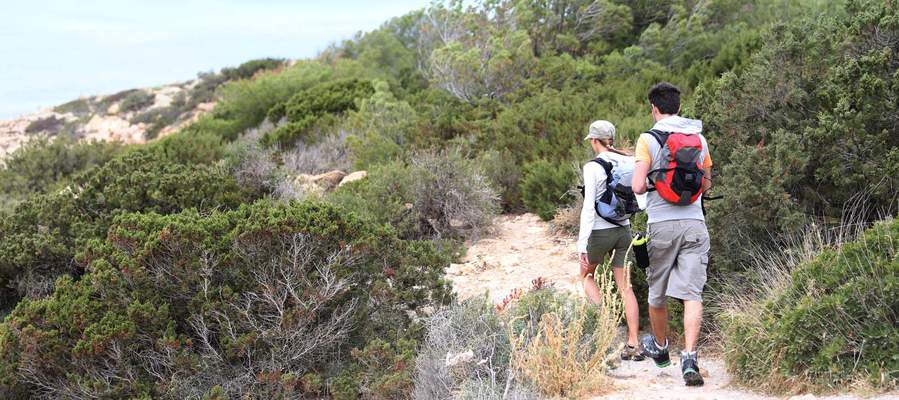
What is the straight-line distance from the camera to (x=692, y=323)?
4.67 meters

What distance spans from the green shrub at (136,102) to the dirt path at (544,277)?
3592 cm

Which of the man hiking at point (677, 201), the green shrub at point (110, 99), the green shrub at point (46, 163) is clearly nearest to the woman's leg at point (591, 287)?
the man hiking at point (677, 201)

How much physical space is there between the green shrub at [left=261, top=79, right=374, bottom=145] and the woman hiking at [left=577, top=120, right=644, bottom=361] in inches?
514

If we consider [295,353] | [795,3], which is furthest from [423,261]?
[795,3]

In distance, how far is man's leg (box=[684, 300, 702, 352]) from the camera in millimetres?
4621

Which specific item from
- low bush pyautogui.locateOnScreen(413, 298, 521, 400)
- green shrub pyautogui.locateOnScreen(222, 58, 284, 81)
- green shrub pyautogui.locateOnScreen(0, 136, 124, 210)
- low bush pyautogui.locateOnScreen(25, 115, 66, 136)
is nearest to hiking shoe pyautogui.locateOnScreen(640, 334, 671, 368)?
low bush pyautogui.locateOnScreen(413, 298, 521, 400)

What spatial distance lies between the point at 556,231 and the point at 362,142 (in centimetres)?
627

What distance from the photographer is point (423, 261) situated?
20.4 feet

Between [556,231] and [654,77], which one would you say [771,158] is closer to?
[556,231]

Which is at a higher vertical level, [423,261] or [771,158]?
[771,158]

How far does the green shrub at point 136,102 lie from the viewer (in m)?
42.0

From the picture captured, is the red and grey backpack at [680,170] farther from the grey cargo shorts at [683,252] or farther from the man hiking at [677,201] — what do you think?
the grey cargo shorts at [683,252]

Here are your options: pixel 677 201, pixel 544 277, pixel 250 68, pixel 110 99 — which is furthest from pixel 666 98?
pixel 110 99

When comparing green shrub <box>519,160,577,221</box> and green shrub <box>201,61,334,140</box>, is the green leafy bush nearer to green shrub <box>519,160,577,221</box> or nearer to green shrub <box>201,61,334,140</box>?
green shrub <box>519,160,577,221</box>
